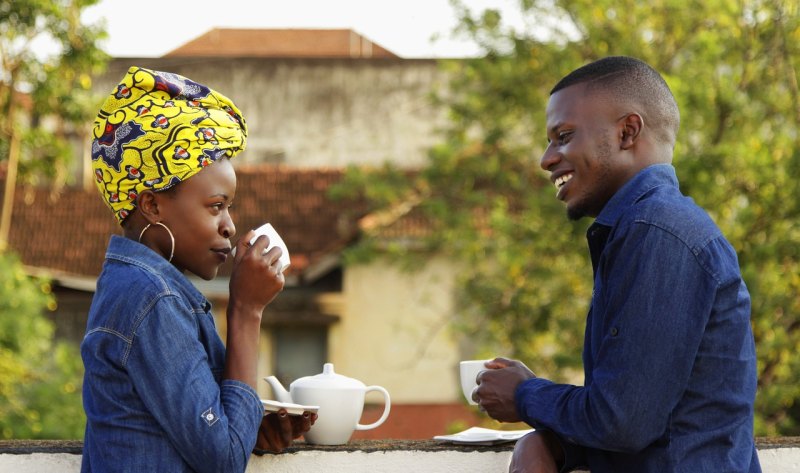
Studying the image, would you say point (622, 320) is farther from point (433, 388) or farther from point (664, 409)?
point (433, 388)

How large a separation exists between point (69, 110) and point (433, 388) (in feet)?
22.6

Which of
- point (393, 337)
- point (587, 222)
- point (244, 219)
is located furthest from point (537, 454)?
point (244, 219)

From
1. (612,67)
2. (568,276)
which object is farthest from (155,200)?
(568,276)

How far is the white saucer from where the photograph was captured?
241 centimetres

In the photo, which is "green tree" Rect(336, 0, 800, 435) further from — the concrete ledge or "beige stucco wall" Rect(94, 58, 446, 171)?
"beige stucco wall" Rect(94, 58, 446, 171)

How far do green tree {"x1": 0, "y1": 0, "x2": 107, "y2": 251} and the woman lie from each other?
28.1ft

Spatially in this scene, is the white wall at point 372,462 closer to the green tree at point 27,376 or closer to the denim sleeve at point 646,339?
the denim sleeve at point 646,339

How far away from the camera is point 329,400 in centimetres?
258

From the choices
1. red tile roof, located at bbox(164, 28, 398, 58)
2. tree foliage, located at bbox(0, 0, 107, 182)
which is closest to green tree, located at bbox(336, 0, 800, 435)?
tree foliage, located at bbox(0, 0, 107, 182)

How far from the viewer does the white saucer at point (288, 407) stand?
2.41 metres

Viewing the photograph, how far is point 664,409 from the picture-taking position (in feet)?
6.56

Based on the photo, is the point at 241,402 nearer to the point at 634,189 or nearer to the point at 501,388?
the point at 501,388

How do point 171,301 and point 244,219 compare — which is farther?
point 244,219

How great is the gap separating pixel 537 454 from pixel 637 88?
28.9 inches
